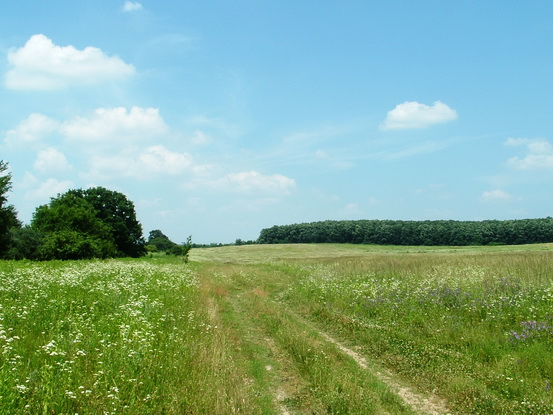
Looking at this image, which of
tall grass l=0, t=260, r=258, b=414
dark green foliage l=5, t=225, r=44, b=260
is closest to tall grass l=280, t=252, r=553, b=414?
tall grass l=0, t=260, r=258, b=414

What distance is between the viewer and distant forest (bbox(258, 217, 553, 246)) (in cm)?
8519

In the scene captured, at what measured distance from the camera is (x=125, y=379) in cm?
581

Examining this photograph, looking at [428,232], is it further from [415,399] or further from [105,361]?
[105,361]

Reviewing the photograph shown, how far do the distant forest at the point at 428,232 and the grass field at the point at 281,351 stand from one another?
268ft

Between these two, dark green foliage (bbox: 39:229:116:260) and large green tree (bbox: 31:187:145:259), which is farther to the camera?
large green tree (bbox: 31:187:145:259)

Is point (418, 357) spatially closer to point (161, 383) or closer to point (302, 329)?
point (302, 329)

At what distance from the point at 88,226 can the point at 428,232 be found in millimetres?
75501

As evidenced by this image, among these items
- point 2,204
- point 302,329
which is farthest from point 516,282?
point 2,204

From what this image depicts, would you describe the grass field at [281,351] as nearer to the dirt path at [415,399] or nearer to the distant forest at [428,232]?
Result: the dirt path at [415,399]

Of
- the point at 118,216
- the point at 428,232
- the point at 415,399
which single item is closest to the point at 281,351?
the point at 415,399

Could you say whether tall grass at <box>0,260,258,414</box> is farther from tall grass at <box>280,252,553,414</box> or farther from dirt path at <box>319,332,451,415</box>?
tall grass at <box>280,252,553,414</box>

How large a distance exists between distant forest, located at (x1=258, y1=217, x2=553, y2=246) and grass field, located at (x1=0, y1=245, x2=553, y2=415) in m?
81.6

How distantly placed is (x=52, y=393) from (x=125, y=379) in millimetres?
1293

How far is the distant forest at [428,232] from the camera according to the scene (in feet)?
279
